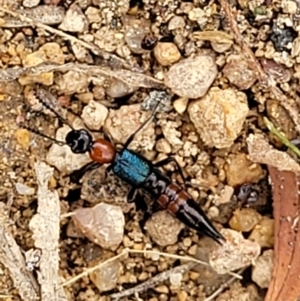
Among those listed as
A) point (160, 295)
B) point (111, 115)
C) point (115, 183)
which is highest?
point (111, 115)

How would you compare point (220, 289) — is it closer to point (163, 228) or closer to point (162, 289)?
point (162, 289)

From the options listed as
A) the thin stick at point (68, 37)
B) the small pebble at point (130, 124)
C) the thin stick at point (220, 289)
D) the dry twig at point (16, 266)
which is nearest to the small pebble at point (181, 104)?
the small pebble at point (130, 124)

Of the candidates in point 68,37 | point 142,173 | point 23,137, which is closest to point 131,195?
point 142,173

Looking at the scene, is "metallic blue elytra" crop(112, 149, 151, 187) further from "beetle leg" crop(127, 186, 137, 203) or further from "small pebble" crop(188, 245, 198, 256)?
"small pebble" crop(188, 245, 198, 256)

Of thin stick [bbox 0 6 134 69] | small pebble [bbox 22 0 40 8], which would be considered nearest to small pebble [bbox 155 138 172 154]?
thin stick [bbox 0 6 134 69]

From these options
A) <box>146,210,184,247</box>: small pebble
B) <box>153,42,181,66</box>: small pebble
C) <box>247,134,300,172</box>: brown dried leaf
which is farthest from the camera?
<box>146,210,184,247</box>: small pebble

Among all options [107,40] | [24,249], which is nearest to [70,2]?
[107,40]

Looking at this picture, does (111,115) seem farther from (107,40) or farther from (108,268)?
(108,268)
